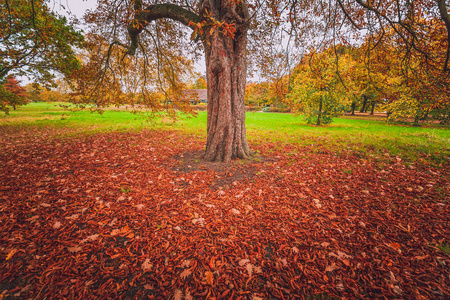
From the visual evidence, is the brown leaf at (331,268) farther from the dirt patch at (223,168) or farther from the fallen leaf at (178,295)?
the dirt patch at (223,168)

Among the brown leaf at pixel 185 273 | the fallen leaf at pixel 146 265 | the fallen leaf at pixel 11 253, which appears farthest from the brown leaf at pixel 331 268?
the fallen leaf at pixel 11 253

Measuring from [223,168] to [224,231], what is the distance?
7.71ft

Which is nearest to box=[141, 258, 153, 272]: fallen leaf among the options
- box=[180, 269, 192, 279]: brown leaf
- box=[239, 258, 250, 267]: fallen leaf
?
box=[180, 269, 192, 279]: brown leaf

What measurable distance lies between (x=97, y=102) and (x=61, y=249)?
24.1 feet

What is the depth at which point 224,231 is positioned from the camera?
110 inches

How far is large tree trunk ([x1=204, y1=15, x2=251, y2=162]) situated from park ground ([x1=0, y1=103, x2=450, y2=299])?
2.34 ft

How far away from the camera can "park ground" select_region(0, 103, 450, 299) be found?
6.42 feet

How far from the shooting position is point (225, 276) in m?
2.07

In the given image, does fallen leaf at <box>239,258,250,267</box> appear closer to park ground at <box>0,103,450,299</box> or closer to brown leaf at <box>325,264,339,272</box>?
park ground at <box>0,103,450,299</box>

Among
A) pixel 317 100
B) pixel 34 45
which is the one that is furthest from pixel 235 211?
pixel 317 100

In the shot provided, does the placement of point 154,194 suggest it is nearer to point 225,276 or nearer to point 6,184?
point 225,276

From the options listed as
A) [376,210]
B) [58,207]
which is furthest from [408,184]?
[58,207]

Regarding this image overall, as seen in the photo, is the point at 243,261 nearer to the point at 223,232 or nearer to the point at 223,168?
the point at 223,232

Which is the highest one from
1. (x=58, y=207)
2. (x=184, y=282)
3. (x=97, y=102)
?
(x=97, y=102)
